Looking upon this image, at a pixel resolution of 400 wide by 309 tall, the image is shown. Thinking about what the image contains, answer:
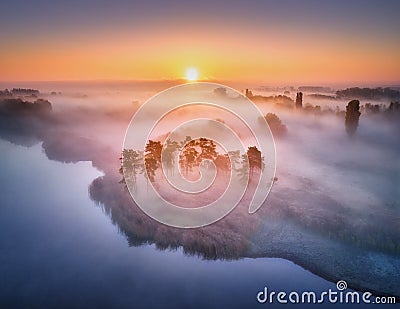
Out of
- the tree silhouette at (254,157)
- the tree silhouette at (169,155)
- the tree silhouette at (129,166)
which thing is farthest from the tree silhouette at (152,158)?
the tree silhouette at (254,157)

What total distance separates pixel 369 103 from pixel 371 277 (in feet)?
237

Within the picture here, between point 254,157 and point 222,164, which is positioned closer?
point 254,157

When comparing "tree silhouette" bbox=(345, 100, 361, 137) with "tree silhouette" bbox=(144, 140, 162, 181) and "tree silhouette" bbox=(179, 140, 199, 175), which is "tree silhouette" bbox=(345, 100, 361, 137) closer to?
"tree silhouette" bbox=(179, 140, 199, 175)

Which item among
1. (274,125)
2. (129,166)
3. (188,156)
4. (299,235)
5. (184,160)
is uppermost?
(274,125)

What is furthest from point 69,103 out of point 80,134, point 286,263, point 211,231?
point 286,263

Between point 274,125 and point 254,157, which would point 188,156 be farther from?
point 274,125

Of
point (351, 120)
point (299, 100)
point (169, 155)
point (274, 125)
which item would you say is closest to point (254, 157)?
point (169, 155)

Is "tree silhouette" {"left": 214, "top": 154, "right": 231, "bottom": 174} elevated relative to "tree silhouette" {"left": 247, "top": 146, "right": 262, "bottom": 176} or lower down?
lower down

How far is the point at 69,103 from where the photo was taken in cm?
11962

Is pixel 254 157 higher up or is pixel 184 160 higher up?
pixel 254 157

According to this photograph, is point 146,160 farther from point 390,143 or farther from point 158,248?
point 390,143

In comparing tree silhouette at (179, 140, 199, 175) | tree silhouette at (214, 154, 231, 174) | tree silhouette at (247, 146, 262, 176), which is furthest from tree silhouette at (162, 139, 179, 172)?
tree silhouette at (247, 146, 262, 176)

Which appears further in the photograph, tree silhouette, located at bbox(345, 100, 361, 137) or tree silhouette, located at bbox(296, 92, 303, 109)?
tree silhouette, located at bbox(296, 92, 303, 109)

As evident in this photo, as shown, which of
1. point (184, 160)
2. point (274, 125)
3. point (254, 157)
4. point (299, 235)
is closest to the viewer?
point (299, 235)
